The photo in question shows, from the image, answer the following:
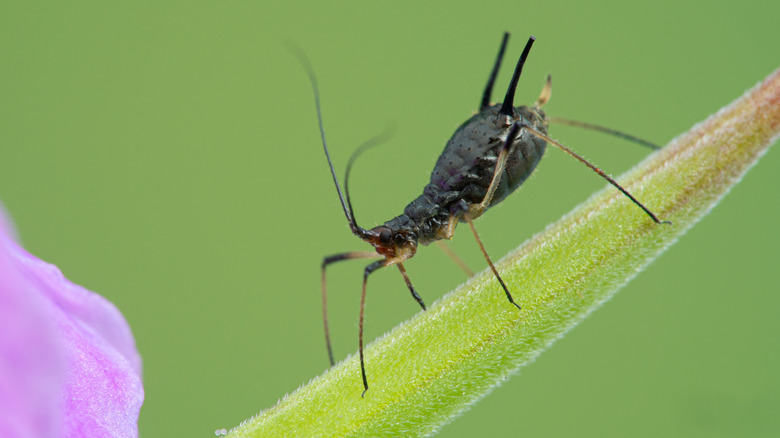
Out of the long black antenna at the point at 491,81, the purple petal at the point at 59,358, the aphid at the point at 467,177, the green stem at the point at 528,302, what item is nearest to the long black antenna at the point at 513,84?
the aphid at the point at 467,177

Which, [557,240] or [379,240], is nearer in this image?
[557,240]

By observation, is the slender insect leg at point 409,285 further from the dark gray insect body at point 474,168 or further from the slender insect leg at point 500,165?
the slender insect leg at point 500,165

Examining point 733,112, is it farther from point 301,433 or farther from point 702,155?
point 301,433

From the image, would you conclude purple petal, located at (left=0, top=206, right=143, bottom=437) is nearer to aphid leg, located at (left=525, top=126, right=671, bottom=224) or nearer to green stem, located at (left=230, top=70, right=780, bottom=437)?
green stem, located at (left=230, top=70, right=780, bottom=437)

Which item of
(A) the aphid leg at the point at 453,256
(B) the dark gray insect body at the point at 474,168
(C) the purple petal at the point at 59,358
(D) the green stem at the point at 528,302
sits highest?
(C) the purple petal at the point at 59,358

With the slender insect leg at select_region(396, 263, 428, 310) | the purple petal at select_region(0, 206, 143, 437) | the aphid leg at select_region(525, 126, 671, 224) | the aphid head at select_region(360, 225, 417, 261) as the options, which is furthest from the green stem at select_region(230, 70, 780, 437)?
the aphid head at select_region(360, 225, 417, 261)

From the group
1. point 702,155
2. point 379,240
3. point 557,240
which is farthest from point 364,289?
point 702,155

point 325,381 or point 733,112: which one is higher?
point 733,112

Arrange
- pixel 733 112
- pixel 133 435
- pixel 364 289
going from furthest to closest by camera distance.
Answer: pixel 364 289
pixel 733 112
pixel 133 435
